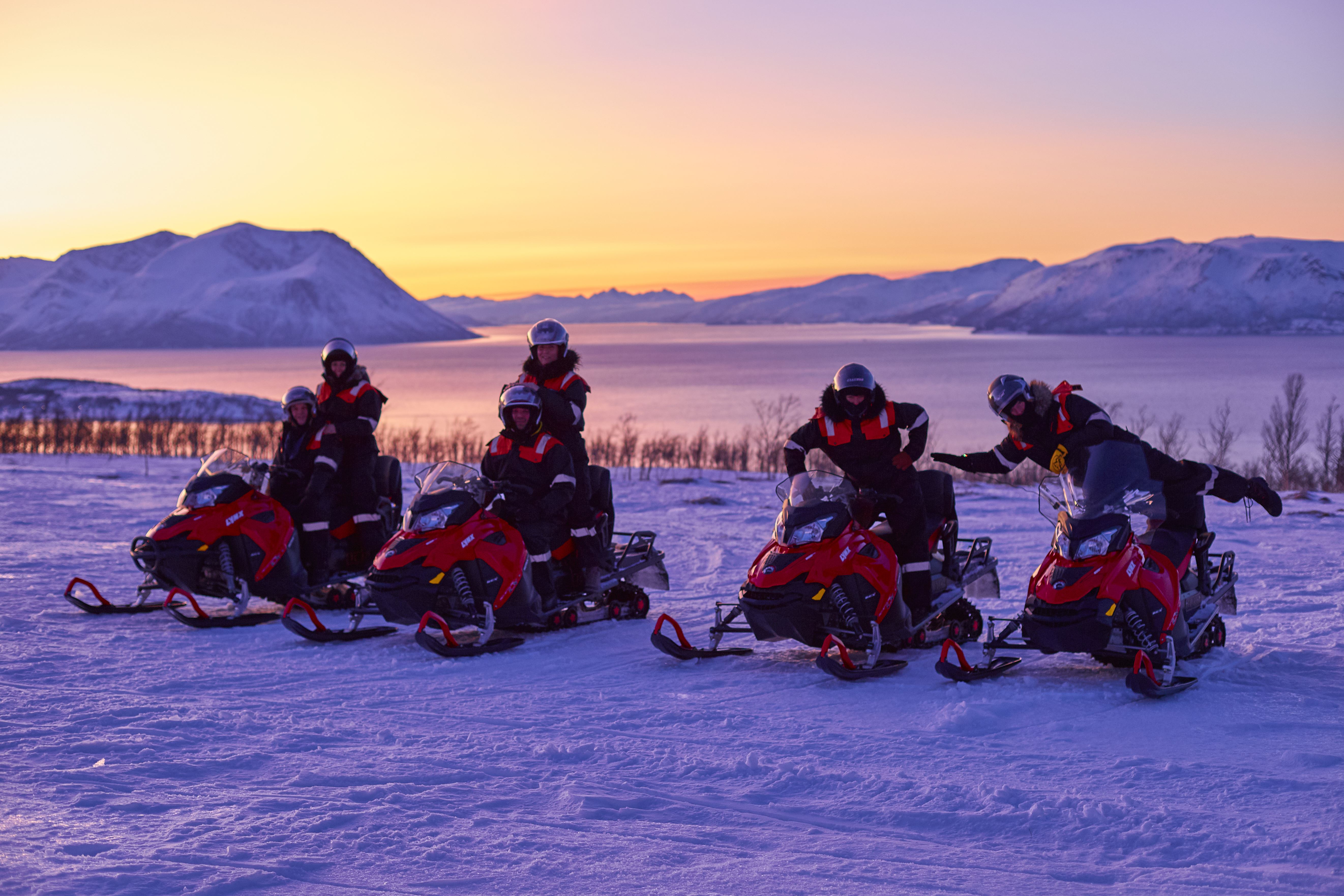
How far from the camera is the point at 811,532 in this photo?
6711 mm

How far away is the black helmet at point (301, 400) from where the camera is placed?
9.03m

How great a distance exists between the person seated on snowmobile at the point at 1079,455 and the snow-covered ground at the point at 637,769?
883 millimetres

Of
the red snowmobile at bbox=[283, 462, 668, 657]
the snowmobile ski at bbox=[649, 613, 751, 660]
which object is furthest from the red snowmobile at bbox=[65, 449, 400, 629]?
the snowmobile ski at bbox=[649, 613, 751, 660]

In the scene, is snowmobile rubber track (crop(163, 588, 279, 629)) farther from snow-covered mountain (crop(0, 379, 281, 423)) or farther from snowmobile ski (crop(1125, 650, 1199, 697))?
snow-covered mountain (crop(0, 379, 281, 423))

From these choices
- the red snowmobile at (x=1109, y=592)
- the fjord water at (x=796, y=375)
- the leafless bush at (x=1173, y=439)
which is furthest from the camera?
the fjord water at (x=796, y=375)

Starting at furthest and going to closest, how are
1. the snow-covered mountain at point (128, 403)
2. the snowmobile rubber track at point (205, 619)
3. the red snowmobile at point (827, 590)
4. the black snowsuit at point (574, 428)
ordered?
the snow-covered mountain at point (128, 403)
the black snowsuit at point (574, 428)
the snowmobile rubber track at point (205, 619)
the red snowmobile at point (827, 590)

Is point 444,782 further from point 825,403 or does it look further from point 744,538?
point 744,538

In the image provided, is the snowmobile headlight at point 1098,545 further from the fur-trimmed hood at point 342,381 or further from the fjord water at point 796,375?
the fjord water at point 796,375

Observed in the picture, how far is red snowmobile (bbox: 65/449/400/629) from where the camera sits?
27.0ft

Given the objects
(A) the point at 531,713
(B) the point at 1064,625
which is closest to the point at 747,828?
(A) the point at 531,713

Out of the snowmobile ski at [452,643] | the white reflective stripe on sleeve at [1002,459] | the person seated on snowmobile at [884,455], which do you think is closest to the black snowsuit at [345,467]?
the snowmobile ski at [452,643]

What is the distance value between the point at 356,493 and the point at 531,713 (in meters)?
3.90

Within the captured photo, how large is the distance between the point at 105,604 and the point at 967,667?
5.95m

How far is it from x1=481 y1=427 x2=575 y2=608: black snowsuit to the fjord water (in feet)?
84.5
